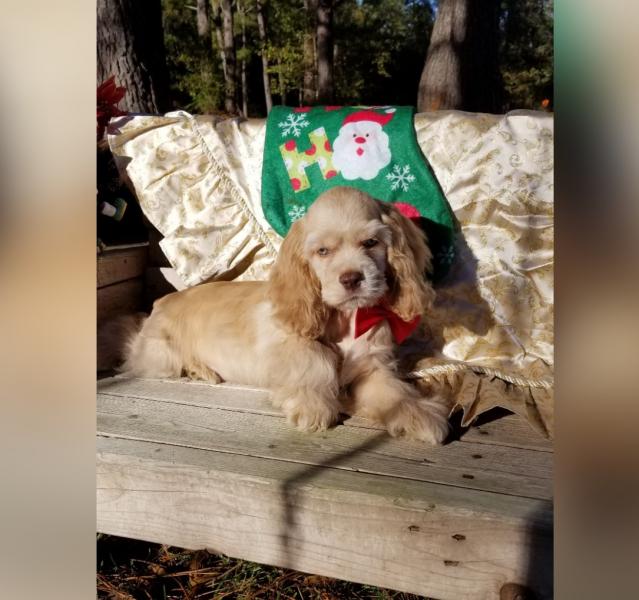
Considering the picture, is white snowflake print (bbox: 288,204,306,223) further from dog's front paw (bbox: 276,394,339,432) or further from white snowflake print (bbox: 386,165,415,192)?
dog's front paw (bbox: 276,394,339,432)

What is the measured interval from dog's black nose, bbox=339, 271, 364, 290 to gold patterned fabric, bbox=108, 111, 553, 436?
0.40 m

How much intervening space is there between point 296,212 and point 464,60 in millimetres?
1277

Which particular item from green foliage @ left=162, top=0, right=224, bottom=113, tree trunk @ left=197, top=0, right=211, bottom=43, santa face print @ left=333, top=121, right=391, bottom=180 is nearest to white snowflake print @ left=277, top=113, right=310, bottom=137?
santa face print @ left=333, top=121, right=391, bottom=180

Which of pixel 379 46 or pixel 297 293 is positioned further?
pixel 379 46

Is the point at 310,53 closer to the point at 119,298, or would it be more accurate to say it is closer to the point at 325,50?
the point at 325,50

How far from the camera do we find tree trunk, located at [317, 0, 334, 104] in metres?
2.50

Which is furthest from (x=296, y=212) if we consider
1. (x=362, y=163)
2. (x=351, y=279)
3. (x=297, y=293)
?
(x=351, y=279)

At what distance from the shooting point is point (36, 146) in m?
0.57

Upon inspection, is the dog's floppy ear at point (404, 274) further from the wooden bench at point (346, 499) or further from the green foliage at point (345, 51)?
the green foliage at point (345, 51)

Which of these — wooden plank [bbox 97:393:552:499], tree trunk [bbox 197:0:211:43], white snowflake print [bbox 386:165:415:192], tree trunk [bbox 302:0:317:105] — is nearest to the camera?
wooden plank [bbox 97:393:552:499]

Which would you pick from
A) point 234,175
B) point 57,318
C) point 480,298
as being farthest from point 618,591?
point 234,175

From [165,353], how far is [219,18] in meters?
2.21

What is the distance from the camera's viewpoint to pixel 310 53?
2.90 metres

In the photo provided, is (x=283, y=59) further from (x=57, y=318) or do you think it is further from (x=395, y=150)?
(x=57, y=318)
